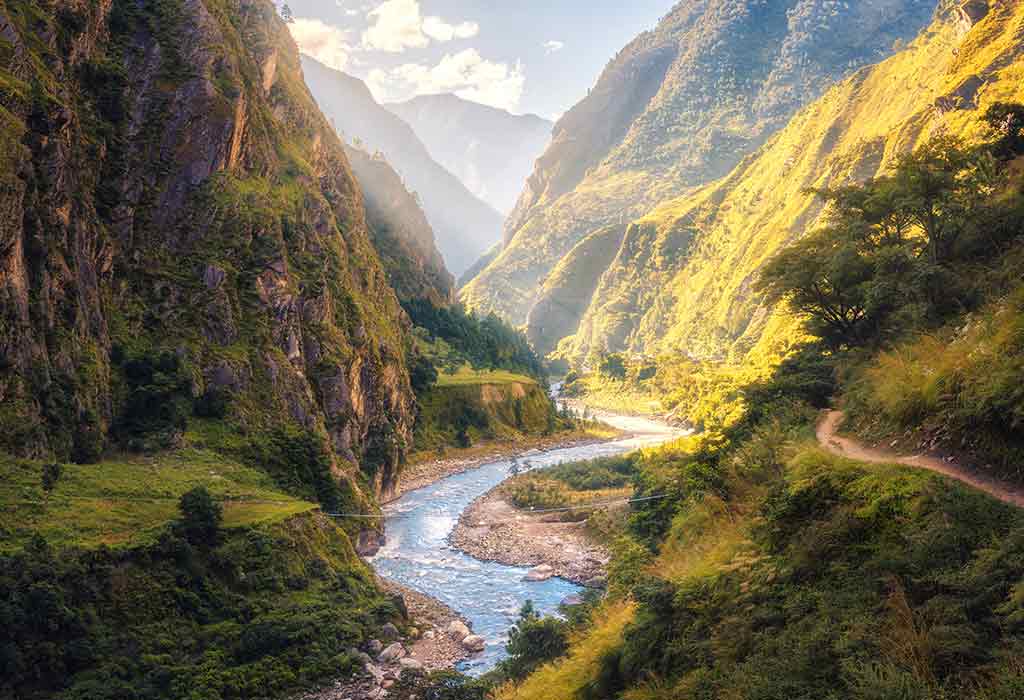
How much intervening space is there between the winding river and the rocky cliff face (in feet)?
22.4

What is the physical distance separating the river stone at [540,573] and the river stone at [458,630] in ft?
35.7

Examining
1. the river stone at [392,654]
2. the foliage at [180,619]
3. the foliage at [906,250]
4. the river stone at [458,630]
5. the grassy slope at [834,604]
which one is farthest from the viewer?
the river stone at [458,630]

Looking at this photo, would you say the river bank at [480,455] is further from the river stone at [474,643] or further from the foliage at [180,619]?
the foliage at [180,619]

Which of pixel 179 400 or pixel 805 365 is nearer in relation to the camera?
pixel 805 365

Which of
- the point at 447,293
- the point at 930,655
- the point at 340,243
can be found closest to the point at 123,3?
the point at 340,243

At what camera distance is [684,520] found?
2244cm

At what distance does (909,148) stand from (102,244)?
4879 inches

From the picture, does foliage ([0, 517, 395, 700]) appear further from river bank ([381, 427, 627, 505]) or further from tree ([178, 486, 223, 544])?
river bank ([381, 427, 627, 505])

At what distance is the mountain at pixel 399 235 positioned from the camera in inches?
5438

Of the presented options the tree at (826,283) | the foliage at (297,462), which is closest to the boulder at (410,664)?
the foliage at (297,462)

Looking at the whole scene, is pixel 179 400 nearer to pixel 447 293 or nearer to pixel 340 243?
pixel 340 243

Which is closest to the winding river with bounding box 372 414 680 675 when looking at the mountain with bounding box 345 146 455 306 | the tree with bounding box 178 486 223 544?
the tree with bounding box 178 486 223 544

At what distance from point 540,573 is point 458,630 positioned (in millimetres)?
13393

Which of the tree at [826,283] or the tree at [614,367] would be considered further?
the tree at [614,367]
